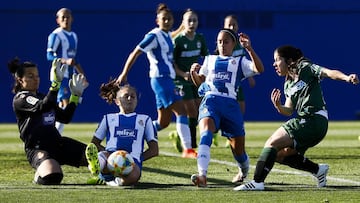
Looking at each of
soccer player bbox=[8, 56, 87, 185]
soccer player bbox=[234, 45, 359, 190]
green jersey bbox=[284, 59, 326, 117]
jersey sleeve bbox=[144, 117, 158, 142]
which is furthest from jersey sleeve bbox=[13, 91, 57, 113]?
green jersey bbox=[284, 59, 326, 117]

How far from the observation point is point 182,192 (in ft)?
31.3

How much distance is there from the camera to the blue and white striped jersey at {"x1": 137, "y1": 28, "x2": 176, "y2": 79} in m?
14.6

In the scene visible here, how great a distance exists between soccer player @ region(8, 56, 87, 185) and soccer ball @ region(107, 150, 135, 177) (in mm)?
625

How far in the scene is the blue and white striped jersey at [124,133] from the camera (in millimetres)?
10391

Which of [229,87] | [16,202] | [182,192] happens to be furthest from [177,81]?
[16,202]

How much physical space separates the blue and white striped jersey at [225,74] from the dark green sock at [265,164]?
3.11ft

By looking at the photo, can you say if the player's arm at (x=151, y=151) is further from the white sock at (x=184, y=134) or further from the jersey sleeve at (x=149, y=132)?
the white sock at (x=184, y=134)

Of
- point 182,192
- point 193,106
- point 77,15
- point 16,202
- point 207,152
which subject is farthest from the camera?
point 77,15

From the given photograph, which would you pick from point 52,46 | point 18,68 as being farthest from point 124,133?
point 52,46

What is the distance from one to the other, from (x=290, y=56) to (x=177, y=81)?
5554 millimetres

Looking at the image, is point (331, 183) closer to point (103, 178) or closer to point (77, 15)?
point (103, 178)

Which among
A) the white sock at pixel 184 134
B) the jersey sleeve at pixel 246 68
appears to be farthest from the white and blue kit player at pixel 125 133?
the white sock at pixel 184 134

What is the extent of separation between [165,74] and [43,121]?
14.0 ft

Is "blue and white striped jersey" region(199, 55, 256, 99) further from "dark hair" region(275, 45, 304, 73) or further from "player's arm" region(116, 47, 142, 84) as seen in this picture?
"player's arm" region(116, 47, 142, 84)
